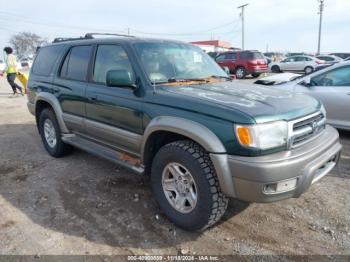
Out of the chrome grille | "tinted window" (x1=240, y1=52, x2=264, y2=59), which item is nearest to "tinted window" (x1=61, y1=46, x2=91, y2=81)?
the chrome grille

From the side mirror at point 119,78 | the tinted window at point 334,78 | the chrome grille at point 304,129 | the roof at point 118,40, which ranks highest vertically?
the roof at point 118,40

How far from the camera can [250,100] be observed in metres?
2.84

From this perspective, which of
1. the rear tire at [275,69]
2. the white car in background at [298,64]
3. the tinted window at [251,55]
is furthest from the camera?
the rear tire at [275,69]

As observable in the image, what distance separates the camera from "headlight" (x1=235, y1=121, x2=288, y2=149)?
244 cm

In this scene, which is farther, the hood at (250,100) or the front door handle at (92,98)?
the front door handle at (92,98)

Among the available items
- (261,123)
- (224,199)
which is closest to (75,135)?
(224,199)

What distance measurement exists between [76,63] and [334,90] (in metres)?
4.37

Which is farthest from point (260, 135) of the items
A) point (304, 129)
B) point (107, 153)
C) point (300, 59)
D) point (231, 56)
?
point (300, 59)

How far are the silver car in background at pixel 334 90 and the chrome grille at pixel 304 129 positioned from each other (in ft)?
8.85

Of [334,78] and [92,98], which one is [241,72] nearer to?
[334,78]

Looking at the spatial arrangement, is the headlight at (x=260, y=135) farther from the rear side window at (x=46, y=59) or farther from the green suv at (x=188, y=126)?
the rear side window at (x=46, y=59)

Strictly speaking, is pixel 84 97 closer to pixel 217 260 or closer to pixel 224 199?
pixel 224 199

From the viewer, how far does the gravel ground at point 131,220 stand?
9.05 ft

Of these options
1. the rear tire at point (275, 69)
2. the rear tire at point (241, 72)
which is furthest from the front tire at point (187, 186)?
the rear tire at point (275, 69)
